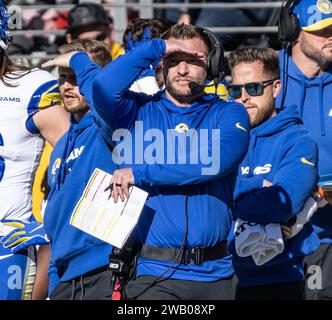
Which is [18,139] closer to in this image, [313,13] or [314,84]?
[314,84]

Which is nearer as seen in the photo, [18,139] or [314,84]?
[18,139]

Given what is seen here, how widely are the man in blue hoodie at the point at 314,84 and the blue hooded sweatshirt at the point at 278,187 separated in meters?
0.40

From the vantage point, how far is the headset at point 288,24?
256 inches

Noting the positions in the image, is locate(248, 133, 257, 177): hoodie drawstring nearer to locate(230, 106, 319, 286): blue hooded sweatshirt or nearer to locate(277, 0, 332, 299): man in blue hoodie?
locate(230, 106, 319, 286): blue hooded sweatshirt

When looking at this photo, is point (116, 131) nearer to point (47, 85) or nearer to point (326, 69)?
point (47, 85)

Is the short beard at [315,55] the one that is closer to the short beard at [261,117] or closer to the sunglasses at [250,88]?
the sunglasses at [250,88]

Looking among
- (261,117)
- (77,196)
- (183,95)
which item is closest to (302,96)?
(261,117)

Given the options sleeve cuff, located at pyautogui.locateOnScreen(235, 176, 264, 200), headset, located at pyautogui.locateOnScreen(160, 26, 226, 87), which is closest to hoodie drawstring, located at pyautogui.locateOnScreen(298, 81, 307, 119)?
sleeve cuff, located at pyautogui.locateOnScreen(235, 176, 264, 200)

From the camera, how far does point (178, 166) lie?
195 inches

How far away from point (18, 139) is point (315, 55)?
6.16 feet

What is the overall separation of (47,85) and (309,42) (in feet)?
5.37

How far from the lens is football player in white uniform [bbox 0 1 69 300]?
5906 millimetres

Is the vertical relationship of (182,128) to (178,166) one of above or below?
above

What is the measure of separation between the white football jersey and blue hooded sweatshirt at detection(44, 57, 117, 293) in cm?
31
